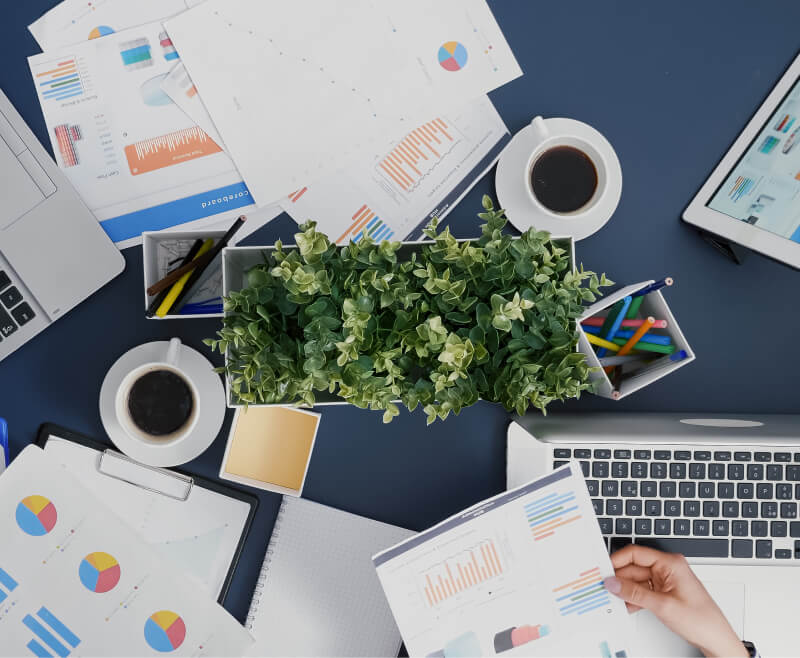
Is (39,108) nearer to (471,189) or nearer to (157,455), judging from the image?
(157,455)

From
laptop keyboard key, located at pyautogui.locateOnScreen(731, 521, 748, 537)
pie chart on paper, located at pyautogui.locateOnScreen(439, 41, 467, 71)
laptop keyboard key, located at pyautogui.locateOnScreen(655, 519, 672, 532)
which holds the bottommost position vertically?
laptop keyboard key, located at pyautogui.locateOnScreen(731, 521, 748, 537)

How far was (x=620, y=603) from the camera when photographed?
833 millimetres

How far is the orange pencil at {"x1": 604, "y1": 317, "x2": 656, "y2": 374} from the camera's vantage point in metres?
0.86

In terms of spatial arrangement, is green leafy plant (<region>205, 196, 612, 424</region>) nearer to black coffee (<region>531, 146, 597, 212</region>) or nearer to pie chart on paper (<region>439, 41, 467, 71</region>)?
black coffee (<region>531, 146, 597, 212</region>)

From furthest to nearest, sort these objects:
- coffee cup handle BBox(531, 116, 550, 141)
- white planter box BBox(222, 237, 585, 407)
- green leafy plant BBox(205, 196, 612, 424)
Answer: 1. coffee cup handle BBox(531, 116, 550, 141)
2. white planter box BBox(222, 237, 585, 407)
3. green leafy plant BBox(205, 196, 612, 424)

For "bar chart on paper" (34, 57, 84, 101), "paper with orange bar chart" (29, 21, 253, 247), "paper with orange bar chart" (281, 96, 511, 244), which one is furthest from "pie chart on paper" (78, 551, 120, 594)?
"bar chart on paper" (34, 57, 84, 101)

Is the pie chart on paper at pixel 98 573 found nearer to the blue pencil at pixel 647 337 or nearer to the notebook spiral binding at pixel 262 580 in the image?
the notebook spiral binding at pixel 262 580

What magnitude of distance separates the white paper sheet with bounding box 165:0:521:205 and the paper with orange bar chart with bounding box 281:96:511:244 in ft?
0.06

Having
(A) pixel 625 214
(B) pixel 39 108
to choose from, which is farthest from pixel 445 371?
(B) pixel 39 108

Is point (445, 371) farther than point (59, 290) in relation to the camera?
No

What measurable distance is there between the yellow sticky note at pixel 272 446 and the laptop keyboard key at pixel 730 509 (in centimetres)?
56

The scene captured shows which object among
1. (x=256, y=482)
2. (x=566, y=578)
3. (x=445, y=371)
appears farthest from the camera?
(x=256, y=482)

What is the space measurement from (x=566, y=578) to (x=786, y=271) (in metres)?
0.55

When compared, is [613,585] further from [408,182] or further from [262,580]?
[408,182]
